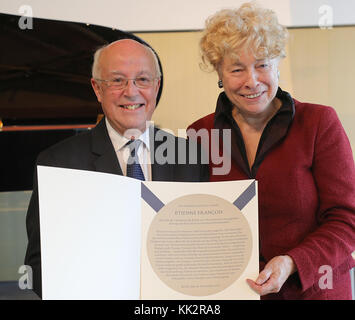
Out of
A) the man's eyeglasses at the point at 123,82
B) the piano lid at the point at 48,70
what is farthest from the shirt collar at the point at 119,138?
the piano lid at the point at 48,70

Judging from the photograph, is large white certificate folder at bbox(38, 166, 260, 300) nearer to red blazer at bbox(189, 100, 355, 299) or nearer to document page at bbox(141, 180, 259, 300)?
document page at bbox(141, 180, 259, 300)

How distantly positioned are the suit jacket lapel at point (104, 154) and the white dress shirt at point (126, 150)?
0.03 metres

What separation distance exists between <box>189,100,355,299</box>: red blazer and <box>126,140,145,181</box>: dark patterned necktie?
28 cm

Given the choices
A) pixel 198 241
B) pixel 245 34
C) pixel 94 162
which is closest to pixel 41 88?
pixel 94 162

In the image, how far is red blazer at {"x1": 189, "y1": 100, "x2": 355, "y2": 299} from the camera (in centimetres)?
154

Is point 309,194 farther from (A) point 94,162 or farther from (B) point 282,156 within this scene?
(A) point 94,162

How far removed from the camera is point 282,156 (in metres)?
1.62

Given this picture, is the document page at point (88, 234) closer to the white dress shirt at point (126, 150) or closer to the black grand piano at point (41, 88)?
the white dress shirt at point (126, 150)

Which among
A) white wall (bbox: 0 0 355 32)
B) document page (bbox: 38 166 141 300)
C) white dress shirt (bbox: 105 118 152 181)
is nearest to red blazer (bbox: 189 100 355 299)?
white dress shirt (bbox: 105 118 152 181)

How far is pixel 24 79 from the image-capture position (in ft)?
11.8

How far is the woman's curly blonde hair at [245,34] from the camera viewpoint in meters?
1.60

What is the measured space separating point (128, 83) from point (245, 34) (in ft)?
1.47
